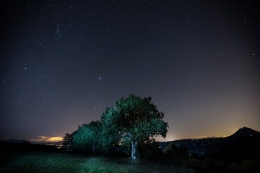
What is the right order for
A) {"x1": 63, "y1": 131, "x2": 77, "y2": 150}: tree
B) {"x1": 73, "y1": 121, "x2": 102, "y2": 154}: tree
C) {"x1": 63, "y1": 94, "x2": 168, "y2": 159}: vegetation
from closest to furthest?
{"x1": 63, "y1": 94, "x2": 168, "y2": 159}: vegetation < {"x1": 73, "y1": 121, "x2": 102, "y2": 154}: tree < {"x1": 63, "y1": 131, "x2": 77, "y2": 150}: tree

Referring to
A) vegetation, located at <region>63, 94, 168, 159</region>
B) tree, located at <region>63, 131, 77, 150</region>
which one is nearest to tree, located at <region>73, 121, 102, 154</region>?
tree, located at <region>63, 131, 77, 150</region>

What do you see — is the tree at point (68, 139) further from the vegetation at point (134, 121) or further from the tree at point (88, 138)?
the vegetation at point (134, 121)

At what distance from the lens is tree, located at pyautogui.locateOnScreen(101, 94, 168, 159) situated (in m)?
29.5

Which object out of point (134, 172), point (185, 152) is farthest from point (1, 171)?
point (185, 152)

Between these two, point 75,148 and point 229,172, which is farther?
point 75,148

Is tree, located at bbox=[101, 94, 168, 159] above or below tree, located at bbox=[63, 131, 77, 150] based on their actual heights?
above

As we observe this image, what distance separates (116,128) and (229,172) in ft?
102

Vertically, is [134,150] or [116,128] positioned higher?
[116,128]

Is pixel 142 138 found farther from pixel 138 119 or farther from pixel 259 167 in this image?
pixel 259 167

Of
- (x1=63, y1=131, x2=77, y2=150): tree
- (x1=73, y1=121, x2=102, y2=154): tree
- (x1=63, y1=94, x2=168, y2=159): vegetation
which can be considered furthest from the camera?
(x1=63, y1=131, x2=77, y2=150): tree

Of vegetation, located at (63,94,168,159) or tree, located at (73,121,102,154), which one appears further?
tree, located at (73,121,102,154)

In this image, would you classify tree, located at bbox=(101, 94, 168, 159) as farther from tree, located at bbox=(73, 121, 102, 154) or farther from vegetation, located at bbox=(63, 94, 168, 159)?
tree, located at bbox=(73, 121, 102, 154)

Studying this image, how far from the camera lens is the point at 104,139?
4684cm

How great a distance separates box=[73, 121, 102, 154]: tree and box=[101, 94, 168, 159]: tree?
57.2 feet
